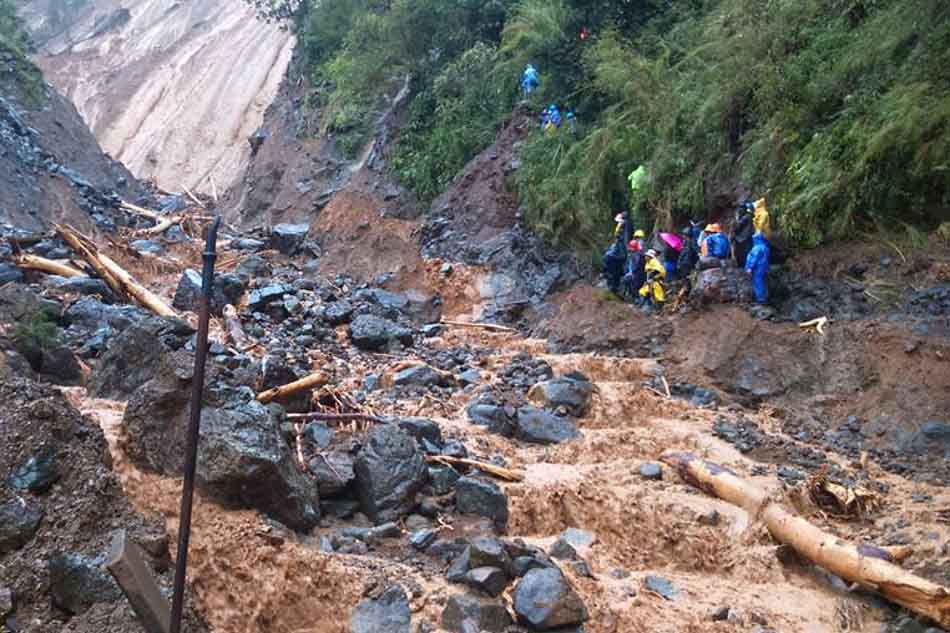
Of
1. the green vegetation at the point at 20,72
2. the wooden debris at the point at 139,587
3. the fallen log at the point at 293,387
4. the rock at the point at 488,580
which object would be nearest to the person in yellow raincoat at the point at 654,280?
the fallen log at the point at 293,387

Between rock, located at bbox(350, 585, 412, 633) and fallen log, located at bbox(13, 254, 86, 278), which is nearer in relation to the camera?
rock, located at bbox(350, 585, 412, 633)

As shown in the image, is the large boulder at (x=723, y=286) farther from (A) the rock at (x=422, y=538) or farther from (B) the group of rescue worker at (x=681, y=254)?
(A) the rock at (x=422, y=538)

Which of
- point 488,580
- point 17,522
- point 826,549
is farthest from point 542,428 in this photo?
point 17,522

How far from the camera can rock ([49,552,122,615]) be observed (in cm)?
430

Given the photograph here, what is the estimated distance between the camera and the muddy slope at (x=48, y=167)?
1596 cm

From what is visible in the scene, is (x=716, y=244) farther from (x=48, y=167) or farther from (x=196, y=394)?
(x=48, y=167)

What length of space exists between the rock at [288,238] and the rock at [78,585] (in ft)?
45.7

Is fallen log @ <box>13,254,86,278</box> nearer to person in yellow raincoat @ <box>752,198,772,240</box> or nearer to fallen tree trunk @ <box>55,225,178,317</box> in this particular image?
fallen tree trunk @ <box>55,225,178,317</box>

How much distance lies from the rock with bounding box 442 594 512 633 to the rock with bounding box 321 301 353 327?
25.4ft

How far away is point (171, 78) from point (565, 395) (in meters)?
34.4

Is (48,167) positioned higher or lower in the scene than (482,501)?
higher

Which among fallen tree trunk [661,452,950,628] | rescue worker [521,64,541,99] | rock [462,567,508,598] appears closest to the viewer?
rock [462,567,508,598]

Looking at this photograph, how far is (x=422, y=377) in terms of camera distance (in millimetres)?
9789

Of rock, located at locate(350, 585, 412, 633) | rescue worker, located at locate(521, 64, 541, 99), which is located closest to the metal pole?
rock, located at locate(350, 585, 412, 633)
